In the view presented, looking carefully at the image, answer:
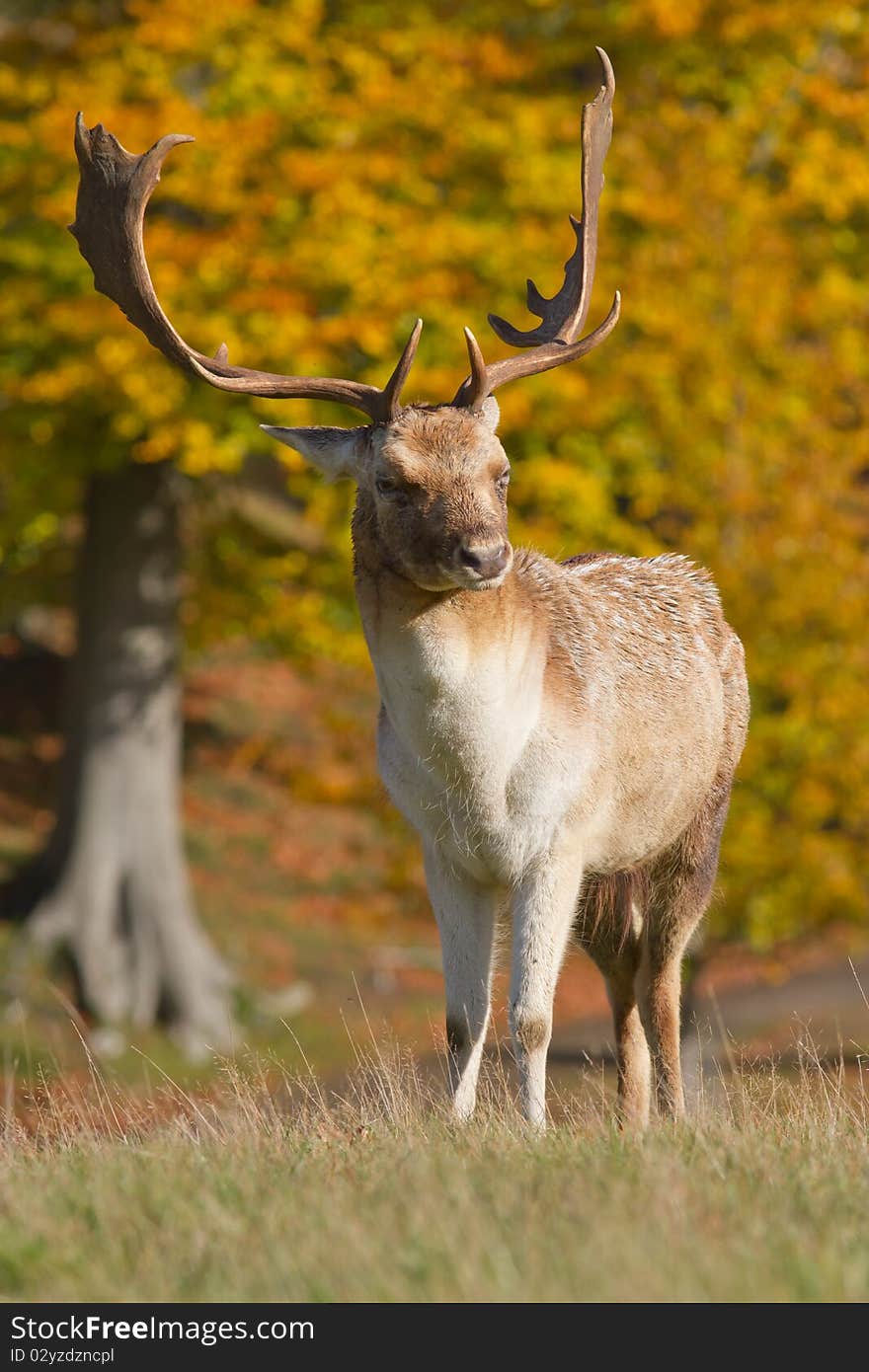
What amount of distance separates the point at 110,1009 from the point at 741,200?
291 inches

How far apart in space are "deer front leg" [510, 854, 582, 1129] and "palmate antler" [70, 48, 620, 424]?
1.48m

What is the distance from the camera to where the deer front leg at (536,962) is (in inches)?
217

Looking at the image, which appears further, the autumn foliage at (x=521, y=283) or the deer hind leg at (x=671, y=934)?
the autumn foliage at (x=521, y=283)

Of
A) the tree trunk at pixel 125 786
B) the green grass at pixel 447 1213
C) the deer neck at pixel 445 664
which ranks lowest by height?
the tree trunk at pixel 125 786

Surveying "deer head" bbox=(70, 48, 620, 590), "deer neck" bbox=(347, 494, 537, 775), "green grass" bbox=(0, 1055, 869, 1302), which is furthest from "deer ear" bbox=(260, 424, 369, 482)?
"green grass" bbox=(0, 1055, 869, 1302)

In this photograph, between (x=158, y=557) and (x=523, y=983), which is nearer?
(x=523, y=983)

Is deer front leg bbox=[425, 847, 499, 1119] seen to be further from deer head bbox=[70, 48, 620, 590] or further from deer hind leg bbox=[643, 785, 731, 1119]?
deer head bbox=[70, 48, 620, 590]

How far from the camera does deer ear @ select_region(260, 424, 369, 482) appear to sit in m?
5.81

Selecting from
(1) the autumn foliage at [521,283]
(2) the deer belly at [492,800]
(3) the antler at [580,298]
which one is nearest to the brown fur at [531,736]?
(2) the deer belly at [492,800]

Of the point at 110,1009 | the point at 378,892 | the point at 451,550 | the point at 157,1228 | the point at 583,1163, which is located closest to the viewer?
the point at 157,1228

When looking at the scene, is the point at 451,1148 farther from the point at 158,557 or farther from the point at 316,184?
the point at 158,557

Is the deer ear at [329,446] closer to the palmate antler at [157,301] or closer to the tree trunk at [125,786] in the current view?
the palmate antler at [157,301]

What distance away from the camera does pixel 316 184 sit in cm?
1212

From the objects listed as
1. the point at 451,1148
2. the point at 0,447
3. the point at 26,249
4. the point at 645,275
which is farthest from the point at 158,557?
the point at 451,1148
